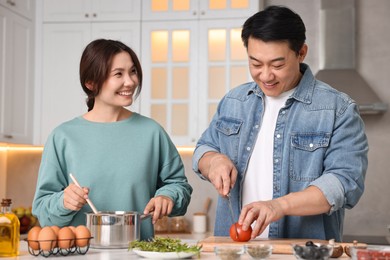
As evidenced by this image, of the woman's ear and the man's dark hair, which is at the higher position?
the man's dark hair

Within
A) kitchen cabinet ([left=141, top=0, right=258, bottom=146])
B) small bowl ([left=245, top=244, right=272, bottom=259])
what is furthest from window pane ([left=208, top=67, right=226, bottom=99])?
small bowl ([left=245, top=244, right=272, bottom=259])

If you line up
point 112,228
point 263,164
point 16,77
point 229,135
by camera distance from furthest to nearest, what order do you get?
point 16,77 → point 229,135 → point 263,164 → point 112,228

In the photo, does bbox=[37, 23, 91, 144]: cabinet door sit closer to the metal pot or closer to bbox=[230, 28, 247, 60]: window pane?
bbox=[230, 28, 247, 60]: window pane

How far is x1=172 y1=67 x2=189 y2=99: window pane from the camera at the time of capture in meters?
4.72

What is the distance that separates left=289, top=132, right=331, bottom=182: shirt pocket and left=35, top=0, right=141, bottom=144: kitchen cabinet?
2.68 m

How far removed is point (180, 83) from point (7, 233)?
2.87 meters

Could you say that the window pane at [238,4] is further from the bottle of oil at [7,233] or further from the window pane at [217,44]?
the bottle of oil at [7,233]

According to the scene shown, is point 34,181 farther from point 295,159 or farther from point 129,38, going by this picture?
point 295,159

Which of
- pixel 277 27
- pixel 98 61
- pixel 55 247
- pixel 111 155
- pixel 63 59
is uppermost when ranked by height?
pixel 63 59

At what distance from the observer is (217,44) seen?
4.71 metres

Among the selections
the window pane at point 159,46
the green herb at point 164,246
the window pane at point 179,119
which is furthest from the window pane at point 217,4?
the green herb at point 164,246

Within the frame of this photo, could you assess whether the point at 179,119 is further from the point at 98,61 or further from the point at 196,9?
the point at 98,61

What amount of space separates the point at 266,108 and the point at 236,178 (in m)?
0.29

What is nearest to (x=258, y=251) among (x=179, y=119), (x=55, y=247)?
(x=55, y=247)
